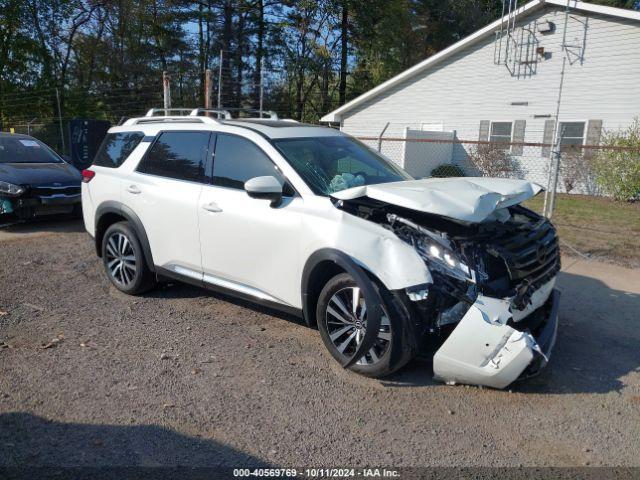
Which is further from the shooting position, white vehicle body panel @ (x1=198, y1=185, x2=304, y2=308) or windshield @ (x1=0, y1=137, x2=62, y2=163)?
windshield @ (x1=0, y1=137, x2=62, y2=163)

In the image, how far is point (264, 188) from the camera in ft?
13.2

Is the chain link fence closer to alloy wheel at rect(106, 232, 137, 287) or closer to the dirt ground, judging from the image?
the dirt ground

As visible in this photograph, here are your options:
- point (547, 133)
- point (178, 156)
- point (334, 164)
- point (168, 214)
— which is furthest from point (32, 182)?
point (547, 133)

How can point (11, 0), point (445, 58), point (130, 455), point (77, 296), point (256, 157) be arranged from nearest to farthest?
point (130, 455)
point (256, 157)
point (77, 296)
point (445, 58)
point (11, 0)

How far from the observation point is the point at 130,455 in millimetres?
2922

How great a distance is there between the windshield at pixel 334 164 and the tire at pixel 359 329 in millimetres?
805

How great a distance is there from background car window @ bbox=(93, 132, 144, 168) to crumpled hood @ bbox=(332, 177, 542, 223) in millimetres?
2802

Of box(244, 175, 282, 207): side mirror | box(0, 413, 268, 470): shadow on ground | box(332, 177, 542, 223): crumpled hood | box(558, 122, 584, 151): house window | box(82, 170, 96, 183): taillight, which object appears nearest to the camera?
box(0, 413, 268, 470): shadow on ground

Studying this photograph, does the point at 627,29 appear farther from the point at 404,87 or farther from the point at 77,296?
the point at 77,296

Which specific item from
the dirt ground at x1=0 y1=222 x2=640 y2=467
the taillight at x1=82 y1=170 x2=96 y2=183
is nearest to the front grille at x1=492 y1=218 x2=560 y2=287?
the dirt ground at x1=0 y1=222 x2=640 y2=467

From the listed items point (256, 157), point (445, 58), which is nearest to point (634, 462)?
point (256, 157)

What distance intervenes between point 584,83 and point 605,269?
35.3ft

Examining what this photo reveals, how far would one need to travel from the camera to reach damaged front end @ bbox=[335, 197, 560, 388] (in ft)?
10.8

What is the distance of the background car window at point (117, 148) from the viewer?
5660 mm
